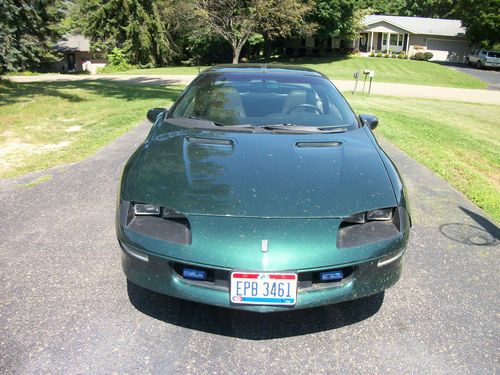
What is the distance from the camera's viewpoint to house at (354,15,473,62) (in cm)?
5125

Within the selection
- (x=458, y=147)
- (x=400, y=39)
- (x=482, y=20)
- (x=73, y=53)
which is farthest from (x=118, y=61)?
(x=482, y=20)

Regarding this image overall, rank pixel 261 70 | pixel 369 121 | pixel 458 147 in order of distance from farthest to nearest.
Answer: pixel 458 147
pixel 261 70
pixel 369 121

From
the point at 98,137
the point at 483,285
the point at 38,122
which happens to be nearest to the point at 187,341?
the point at 483,285

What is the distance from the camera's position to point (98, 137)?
7.79 m

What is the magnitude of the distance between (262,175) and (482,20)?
166 feet

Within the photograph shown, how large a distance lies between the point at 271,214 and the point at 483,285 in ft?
6.01

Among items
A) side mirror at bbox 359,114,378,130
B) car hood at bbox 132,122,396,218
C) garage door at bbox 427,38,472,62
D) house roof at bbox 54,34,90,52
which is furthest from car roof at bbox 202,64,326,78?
garage door at bbox 427,38,472,62

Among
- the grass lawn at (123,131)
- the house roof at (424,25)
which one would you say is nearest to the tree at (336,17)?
the house roof at (424,25)

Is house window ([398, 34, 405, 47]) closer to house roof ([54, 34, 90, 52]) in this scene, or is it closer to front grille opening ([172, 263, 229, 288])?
house roof ([54, 34, 90, 52])

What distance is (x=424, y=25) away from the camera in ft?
173

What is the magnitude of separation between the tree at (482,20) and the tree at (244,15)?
23.3 metres

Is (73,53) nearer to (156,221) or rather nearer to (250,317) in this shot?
(156,221)

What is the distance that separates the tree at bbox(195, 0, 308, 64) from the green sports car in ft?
93.3

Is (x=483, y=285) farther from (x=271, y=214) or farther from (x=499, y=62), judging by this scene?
(x=499, y=62)
